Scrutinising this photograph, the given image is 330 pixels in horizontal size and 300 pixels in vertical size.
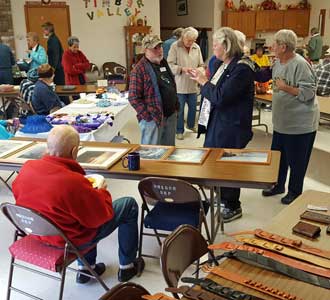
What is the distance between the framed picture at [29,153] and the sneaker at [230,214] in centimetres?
147

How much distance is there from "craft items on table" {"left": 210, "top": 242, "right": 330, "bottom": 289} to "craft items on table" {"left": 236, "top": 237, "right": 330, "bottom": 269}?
16mm

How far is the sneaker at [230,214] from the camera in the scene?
11.2ft

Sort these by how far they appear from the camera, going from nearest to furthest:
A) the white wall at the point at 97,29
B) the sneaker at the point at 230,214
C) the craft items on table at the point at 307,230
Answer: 1. the craft items on table at the point at 307,230
2. the sneaker at the point at 230,214
3. the white wall at the point at 97,29

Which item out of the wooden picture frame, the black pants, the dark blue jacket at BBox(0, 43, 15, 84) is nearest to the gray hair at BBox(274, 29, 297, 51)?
the black pants

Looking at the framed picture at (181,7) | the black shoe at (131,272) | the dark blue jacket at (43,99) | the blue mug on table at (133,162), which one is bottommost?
the black shoe at (131,272)

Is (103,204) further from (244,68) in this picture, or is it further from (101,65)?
(101,65)

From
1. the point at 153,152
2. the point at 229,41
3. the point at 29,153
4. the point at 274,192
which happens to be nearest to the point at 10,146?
the point at 29,153

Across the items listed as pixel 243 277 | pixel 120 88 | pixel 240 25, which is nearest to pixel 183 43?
pixel 120 88

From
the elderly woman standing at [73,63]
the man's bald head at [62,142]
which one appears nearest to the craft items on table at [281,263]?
the man's bald head at [62,142]

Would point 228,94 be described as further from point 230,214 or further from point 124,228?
point 124,228

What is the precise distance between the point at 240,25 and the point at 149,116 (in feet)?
25.4

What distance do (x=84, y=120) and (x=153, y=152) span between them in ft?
3.71

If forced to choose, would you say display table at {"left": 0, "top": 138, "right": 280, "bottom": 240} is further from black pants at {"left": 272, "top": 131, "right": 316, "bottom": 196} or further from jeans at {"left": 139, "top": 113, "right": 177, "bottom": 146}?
jeans at {"left": 139, "top": 113, "right": 177, "bottom": 146}

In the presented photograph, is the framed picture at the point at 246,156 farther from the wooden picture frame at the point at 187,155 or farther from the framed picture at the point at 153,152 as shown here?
the framed picture at the point at 153,152
